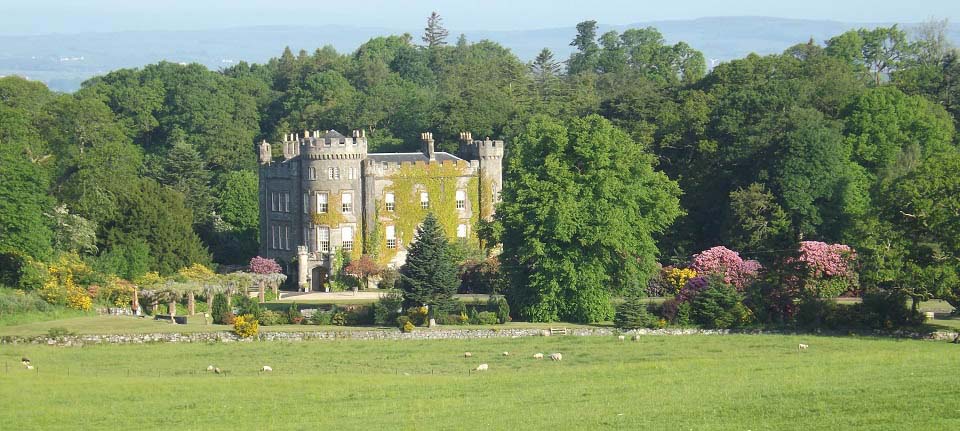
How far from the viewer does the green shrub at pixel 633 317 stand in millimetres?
57812

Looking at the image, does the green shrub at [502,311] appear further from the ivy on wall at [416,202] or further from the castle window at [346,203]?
the castle window at [346,203]

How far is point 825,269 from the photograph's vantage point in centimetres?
5884

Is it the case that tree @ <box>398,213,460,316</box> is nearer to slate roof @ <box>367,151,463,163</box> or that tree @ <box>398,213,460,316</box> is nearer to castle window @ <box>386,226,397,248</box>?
castle window @ <box>386,226,397,248</box>

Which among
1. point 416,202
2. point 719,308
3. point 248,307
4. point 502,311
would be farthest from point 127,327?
point 416,202

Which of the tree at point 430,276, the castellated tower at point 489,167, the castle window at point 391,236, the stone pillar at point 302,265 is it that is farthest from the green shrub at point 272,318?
the castellated tower at point 489,167

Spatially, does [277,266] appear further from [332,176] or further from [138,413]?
[138,413]

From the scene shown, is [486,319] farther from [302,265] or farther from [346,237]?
[346,237]

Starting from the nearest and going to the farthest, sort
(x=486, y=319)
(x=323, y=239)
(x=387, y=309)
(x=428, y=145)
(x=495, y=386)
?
(x=495, y=386) → (x=486, y=319) → (x=387, y=309) → (x=323, y=239) → (x=428, y=145)

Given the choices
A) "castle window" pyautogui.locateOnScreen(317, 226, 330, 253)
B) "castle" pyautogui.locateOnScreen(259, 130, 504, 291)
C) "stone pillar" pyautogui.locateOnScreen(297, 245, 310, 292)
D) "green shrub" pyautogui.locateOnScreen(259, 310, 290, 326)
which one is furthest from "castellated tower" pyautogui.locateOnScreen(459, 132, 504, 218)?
"green shrub" pyautogui.locateOnScreen(259, 310, 290, 326)

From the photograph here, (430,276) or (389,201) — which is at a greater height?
(389,201)

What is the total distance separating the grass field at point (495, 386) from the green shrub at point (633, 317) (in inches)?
116

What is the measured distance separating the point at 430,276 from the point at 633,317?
26.1 ft

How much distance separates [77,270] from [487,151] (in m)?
22.5

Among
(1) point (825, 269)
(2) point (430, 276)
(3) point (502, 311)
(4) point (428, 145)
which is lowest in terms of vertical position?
(3) point (502, 311)
